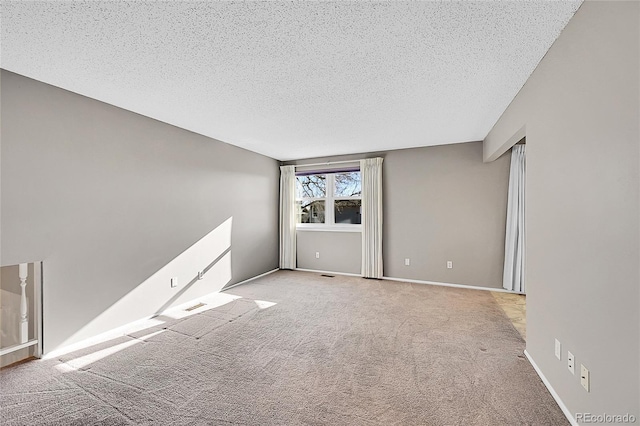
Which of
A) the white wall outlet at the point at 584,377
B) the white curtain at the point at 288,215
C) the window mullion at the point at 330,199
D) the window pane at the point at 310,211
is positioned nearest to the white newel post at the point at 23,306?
the white curtain at the point at 288,215

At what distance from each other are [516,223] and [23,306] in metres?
5.95

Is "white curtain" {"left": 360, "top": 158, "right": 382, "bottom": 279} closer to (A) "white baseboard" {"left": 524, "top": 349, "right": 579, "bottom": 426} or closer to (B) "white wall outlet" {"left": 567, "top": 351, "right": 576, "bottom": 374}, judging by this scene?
(A) "white baseboard" {"left": 524, "top": 349, "right": 579, "bottom": 426}

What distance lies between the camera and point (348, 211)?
18.8 feet

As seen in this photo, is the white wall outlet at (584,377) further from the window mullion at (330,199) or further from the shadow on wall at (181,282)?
the window mullion at (330,199)

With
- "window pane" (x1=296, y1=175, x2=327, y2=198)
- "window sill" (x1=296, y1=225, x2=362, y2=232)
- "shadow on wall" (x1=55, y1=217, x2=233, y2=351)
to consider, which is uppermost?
"window pane" (x1=296, y1=175, x2=327, y2=198)

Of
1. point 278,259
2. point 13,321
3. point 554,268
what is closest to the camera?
point 554,268

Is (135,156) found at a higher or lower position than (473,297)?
higher

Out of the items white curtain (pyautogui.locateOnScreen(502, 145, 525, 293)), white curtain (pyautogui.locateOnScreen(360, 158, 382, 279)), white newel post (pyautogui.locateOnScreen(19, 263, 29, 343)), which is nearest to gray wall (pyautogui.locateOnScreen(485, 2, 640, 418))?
white curtain (pyautogui.locateOnScreen(502, 145, 525, 293))

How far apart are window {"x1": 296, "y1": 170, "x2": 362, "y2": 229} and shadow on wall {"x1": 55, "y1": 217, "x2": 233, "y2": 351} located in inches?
74.0

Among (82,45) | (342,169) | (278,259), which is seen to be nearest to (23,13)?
(82,45)

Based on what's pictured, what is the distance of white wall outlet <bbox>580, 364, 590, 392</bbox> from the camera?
1.49 m

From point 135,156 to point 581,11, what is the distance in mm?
3979

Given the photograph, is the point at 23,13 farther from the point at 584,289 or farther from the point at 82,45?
the point at 584,289

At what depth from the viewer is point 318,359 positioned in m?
2.44
